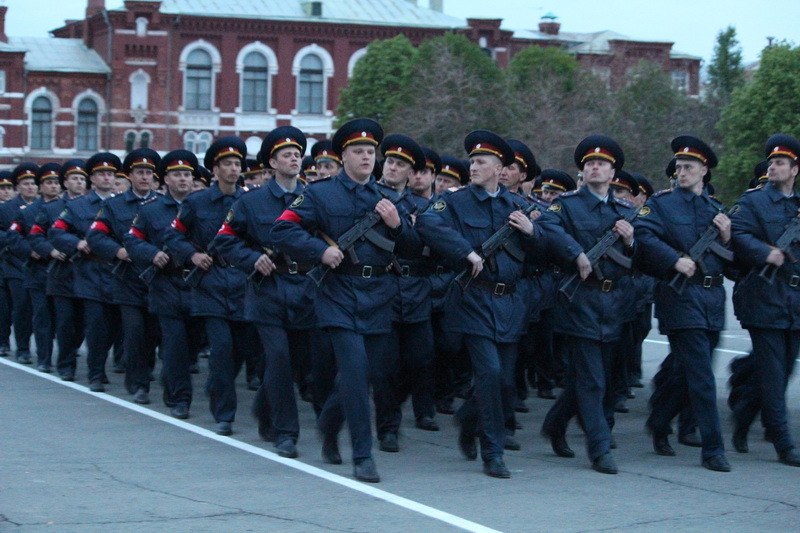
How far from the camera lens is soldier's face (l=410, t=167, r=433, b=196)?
38.3 feet

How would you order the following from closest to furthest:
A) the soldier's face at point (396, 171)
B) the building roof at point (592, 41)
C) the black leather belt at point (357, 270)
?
the black leather belt at point (357, 270) < the soldier's face at point (396, 171) < the building roof at point (592, 41)

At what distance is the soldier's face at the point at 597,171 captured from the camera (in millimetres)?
9070

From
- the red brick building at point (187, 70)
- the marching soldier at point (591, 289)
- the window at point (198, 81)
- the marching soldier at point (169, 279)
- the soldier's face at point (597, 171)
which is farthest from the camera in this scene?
the window at point (198, 81)

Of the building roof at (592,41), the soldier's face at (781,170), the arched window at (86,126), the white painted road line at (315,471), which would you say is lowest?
the white painted road line at (315,471)

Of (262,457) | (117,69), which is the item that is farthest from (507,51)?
(262,457)

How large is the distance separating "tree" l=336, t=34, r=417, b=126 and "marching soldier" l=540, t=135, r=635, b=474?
47.9m

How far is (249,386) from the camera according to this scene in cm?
1341

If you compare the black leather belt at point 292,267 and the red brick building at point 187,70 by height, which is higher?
the red brick building at point 187,70

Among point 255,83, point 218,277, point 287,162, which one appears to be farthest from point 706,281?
point 255,83

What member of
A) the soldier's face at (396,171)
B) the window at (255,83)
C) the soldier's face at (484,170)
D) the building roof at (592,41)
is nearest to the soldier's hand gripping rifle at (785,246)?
the soldier's face at (484,170)

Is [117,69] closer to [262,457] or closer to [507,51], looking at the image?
[507,51]

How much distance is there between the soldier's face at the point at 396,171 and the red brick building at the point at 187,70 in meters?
55.6

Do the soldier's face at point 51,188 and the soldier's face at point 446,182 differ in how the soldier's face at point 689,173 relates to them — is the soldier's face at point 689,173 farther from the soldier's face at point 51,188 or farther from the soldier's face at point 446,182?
the soldier's face at point 51,188

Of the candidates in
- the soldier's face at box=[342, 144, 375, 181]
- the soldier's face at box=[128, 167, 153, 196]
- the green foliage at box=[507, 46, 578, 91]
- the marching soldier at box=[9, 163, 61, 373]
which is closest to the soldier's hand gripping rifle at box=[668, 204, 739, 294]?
the soldier's face at box=[342, 144, 375, 181]
